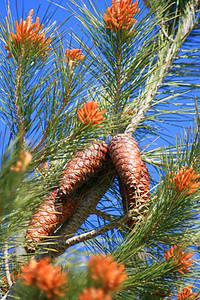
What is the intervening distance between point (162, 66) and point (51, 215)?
0.73m

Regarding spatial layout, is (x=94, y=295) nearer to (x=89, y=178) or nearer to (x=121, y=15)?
(x=89, y=178)

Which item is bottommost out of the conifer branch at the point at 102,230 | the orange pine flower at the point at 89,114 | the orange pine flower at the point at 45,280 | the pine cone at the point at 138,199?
the conifer branch at the point at 102,230

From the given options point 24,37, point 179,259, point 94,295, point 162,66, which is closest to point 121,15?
point 162,66

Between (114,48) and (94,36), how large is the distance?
122mm

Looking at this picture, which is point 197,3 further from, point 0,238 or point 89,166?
point 0,238

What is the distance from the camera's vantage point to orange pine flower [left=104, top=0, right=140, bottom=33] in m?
1.25

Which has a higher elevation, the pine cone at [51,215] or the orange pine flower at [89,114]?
the orange pine flower at [89,114]

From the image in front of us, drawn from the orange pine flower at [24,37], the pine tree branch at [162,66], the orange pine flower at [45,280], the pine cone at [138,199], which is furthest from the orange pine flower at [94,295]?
the pine tree branch at [162,66]

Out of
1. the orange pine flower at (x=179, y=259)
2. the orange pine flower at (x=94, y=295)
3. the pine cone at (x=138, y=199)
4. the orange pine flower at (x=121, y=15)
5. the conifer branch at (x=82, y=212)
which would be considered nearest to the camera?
the orange pine flower at (x=94, y=295)

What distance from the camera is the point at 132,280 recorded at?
2.89 feet

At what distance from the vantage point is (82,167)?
1.13m

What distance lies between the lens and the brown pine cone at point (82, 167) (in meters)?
1.11

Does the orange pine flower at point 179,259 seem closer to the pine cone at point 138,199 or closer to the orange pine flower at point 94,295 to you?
the pine cone at point 138,199

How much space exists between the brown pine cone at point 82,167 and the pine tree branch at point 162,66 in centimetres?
23
